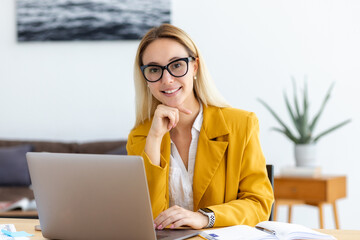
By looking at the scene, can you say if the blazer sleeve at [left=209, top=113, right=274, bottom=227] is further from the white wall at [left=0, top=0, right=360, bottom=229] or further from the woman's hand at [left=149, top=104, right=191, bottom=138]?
the white wall at [left=0, top=0, right=360, bottom=229]

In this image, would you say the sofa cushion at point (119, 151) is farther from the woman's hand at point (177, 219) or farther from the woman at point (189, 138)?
the woman's hand at point (177, 219)

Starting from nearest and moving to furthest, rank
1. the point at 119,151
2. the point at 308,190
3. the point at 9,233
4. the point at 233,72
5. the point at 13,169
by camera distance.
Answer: the point at 9,233 < the point at 308,190 < the point at 119,151 < the point at 13,169 < the point at 233,72

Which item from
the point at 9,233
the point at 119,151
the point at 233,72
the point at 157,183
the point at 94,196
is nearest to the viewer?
the point at 94,196

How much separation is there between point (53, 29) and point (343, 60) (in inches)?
89.2

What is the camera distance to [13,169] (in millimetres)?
3662

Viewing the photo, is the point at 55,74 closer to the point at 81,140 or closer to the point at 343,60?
the point at 81,140

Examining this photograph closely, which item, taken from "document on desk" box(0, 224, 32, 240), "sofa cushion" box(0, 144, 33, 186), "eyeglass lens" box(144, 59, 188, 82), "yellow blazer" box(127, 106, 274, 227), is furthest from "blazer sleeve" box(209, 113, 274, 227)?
"sofa cushion" box(0, 144, 33, 186)

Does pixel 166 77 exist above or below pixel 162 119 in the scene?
above

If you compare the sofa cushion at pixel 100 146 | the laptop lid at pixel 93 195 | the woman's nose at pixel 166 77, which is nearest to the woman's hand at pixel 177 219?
the laptop lid at pixel 93 195

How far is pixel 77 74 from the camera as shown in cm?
407

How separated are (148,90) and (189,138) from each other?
23 cm

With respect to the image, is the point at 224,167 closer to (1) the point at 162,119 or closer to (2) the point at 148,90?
(1) the point at 162,119

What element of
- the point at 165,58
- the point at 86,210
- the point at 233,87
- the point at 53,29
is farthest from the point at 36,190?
the point at 53,29

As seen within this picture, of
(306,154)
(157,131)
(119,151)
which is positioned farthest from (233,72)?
(157,131)
